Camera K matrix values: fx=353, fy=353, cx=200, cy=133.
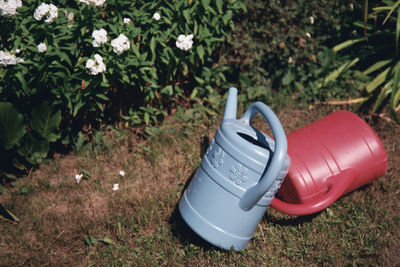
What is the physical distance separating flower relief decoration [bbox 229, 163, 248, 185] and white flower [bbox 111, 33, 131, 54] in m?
0.96

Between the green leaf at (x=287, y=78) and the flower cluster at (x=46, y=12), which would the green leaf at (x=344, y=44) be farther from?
the flower cluster at (x=46, y=12)

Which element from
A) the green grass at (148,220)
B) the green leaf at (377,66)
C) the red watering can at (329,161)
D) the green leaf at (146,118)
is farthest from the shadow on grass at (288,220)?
the green leaf at (377,66)

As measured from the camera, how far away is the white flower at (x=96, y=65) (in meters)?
1.98

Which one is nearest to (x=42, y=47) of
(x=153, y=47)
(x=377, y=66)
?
(x=153, y=47)

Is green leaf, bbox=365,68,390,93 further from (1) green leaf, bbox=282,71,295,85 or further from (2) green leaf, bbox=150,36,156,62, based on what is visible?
(2) green leaf, bbox=150,36,156,62

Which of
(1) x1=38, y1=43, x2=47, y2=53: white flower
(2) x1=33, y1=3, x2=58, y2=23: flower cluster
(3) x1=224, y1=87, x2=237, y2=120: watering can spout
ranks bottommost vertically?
(3) x1=224, y1=87, x2=237, y2=120: watering can spout

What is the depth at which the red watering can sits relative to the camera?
1.94 m

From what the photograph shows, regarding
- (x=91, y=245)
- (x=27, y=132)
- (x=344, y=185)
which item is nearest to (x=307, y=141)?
(x=344, y=185)

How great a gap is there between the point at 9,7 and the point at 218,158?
136 centimetres

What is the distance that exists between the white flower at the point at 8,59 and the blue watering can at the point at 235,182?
1174 millimetres

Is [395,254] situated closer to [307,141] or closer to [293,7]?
[307,141]

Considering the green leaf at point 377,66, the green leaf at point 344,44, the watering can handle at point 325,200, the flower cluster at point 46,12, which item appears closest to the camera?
Answer: the watering can handle at point 325,200

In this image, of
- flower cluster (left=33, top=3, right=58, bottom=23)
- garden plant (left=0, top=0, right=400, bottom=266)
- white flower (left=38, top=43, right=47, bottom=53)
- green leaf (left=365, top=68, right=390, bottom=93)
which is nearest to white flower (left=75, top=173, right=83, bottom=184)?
garden plant (left=0, top=0, right=400, bottom=266)

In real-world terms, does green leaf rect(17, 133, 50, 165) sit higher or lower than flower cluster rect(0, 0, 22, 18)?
lower
